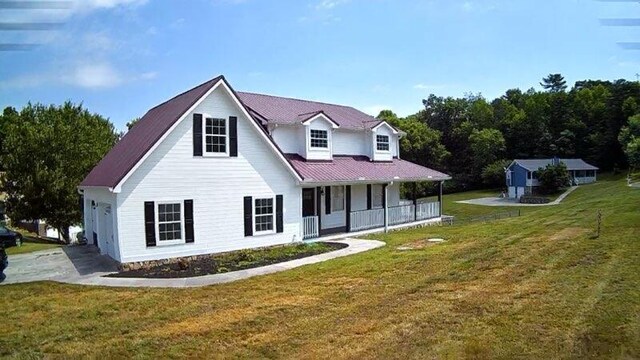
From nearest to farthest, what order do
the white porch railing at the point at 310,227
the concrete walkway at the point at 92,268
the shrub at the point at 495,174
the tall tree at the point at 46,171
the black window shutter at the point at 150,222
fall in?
the concrete walkway at the point at 92,268 < the black window shutter at the point at 150,222 < the white porch railing at the point at 310,227 < the tall tree at the point at 46,171 < the shrub at the point at 495,174

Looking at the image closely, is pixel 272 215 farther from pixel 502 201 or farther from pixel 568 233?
pixel 502 201

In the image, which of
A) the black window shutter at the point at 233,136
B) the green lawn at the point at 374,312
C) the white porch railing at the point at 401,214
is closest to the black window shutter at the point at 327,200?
the white porch railing at the point at 401,214

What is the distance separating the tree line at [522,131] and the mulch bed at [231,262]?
4620 cm

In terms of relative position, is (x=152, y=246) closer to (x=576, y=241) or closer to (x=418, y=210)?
(x=576, y=241)

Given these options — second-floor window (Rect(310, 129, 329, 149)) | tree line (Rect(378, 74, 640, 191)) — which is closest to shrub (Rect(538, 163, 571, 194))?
tree line (Rect(378, 74, 640, 191))

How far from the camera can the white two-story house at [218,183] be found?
14344 mm

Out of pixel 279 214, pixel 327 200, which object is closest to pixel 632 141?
pixel 327 200

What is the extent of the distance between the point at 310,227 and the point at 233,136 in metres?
5.64

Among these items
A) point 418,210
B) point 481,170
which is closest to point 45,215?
point 418,210

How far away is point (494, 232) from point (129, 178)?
46.6 feet

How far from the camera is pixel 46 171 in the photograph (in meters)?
24.1

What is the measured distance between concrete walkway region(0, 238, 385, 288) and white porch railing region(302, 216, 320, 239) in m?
1.42

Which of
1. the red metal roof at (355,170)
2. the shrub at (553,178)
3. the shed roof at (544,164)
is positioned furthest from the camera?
the shed roof at (544,164)

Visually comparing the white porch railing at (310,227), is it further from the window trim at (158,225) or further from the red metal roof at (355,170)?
the window trim at (158,225)
